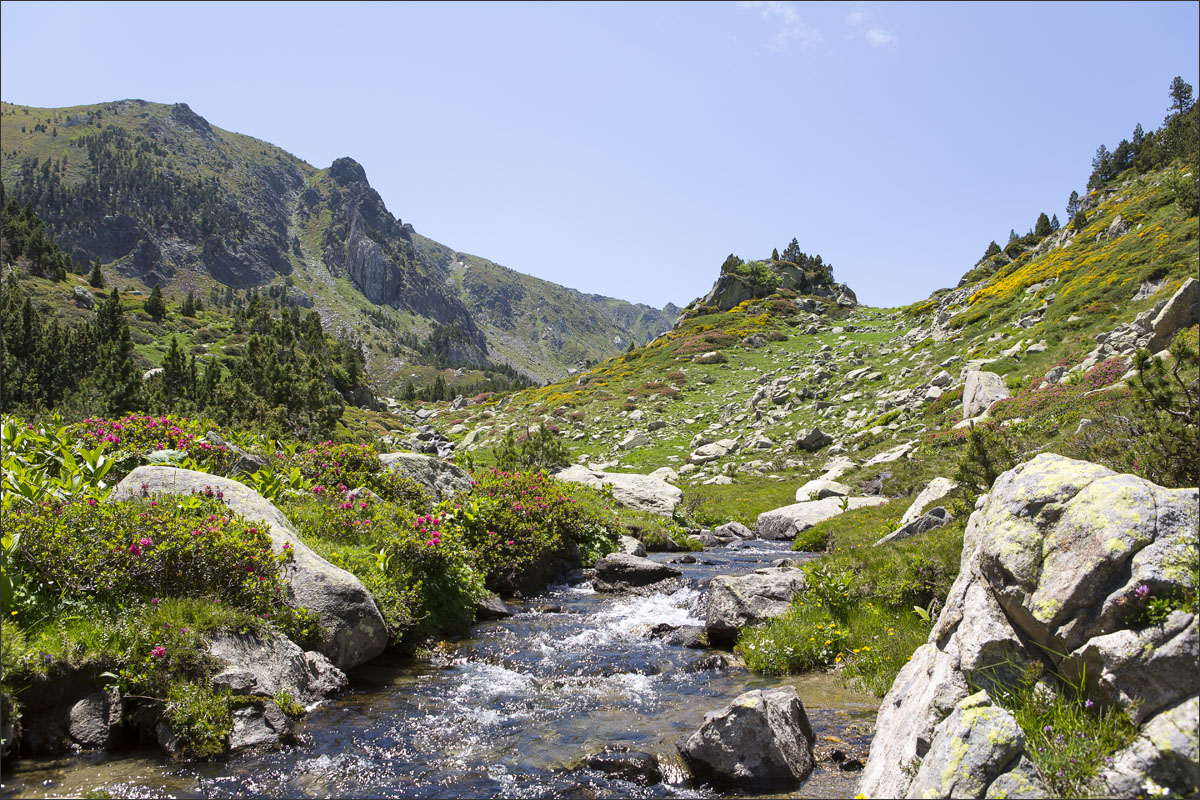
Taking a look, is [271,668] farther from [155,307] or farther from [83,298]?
[155,307]

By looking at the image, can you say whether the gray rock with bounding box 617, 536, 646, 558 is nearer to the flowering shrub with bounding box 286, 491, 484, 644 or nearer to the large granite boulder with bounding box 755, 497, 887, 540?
the large granite boulder with bounding box 755, 497, 887, 540

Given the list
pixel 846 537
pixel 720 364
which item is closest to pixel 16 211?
pixel 720 364

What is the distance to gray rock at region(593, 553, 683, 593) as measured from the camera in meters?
20.4

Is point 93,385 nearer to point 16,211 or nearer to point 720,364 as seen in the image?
point 720,364

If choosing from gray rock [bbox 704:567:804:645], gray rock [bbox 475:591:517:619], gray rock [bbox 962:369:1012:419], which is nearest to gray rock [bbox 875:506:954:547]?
gray rock [bbox 704:567:804:645]

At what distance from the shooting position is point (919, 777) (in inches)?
226

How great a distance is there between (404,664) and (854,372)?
53.2 meters

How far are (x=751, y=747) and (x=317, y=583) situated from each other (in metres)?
8.56

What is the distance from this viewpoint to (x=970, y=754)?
536 cm

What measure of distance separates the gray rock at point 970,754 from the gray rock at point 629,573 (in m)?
14.7

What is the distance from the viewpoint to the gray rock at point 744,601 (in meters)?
14.1

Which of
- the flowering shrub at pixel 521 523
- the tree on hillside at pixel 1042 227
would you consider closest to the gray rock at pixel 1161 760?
the flowering shrub at pixel 521 523

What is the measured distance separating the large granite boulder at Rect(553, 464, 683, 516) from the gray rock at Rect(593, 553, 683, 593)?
A: 12129mm

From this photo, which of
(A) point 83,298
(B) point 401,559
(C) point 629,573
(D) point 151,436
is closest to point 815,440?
(C) point 629,573
